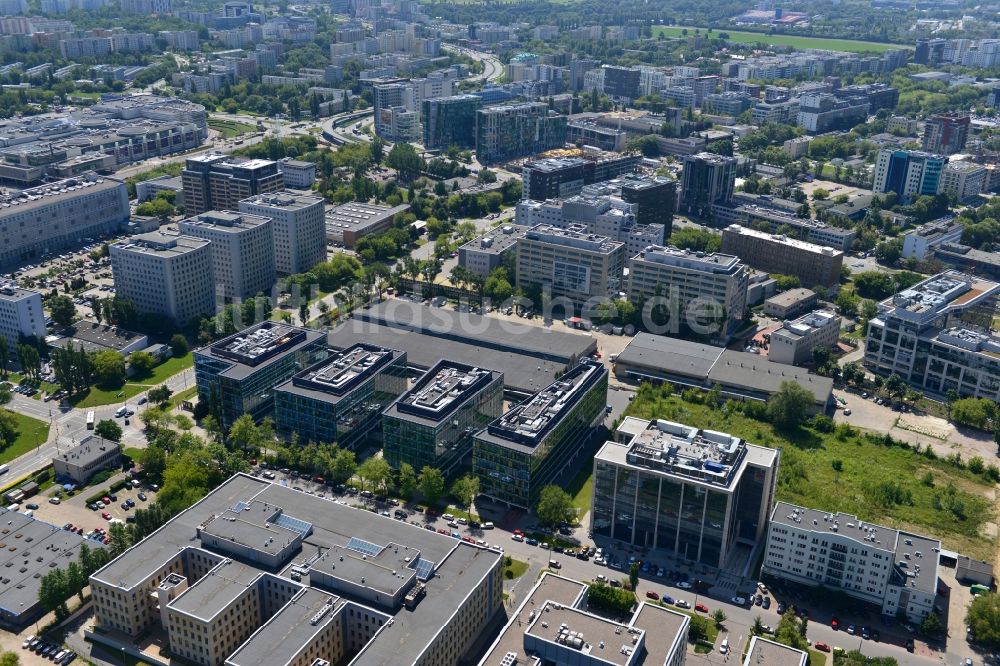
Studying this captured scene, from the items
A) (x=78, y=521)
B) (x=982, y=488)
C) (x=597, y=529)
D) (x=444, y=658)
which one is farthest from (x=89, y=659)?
(x=982, y=488)

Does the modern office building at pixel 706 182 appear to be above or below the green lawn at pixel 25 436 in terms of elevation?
above

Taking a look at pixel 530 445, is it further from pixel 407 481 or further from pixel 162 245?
pixel 162 245

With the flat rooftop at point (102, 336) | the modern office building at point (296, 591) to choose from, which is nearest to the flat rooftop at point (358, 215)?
the flat rooftop at point (102, 336)

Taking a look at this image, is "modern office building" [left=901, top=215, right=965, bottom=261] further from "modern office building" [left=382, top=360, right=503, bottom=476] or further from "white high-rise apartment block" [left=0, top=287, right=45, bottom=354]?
"white high-rise apartment block" [left=0, top=287, right=45, bottom=354]

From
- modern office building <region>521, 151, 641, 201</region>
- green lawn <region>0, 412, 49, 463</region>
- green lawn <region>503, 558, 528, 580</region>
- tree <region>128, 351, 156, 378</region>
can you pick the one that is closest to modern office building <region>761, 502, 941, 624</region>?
green lawn <region>503, 558, 528, 580</region>

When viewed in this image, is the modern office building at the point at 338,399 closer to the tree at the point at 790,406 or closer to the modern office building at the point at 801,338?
the tree at the point at 790,406

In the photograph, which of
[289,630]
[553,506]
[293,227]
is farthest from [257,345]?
[289,630]

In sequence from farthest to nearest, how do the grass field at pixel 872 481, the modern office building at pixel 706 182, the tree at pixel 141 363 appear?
the modern office building at pixel 706 182 < the tree at pixel 141 363 < the grass field at pixel 872 481

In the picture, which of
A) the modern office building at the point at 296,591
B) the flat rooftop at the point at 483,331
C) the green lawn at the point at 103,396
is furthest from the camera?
the flat rooftop at the point at 483,331
